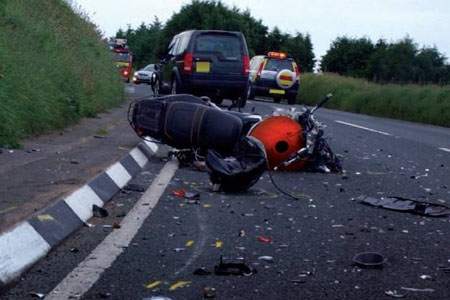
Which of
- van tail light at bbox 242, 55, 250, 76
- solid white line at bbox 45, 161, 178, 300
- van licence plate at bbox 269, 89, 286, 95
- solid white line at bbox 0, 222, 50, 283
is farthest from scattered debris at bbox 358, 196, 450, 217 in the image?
van licence plate at bbox 269, 89, 286, 95

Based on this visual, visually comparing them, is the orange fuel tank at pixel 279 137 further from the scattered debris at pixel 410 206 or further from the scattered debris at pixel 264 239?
the scattered debris at pixel 264 239

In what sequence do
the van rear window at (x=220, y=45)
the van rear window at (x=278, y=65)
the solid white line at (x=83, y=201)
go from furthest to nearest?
1. the van rear window at (x=278, y=65)
2. the van rear window at (x=220, y=45)
3. the solid white line at (x=83, y=201)

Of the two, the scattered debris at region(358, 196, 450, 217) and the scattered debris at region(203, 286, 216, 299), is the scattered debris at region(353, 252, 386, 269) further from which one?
the scattered debris at region(358, 196, 450, 217)

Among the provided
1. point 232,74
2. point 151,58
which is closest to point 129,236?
point 232,74

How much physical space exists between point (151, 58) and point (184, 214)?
80.3 metres

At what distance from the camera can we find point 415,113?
1262 inches

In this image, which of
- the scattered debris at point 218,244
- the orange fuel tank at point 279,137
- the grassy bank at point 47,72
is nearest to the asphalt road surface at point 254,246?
the scattered debris at point 218,244

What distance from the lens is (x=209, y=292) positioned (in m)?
4.39

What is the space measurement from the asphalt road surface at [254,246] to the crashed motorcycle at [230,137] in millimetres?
255

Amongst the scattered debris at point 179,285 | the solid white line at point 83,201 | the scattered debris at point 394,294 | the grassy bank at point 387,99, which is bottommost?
the grassy bank at point 387,99

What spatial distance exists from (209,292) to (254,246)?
46.8 inches

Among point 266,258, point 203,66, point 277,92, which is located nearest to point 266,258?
point 266,258

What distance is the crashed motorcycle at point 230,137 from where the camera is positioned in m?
7.85

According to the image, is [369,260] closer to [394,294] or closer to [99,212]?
[394,294]
